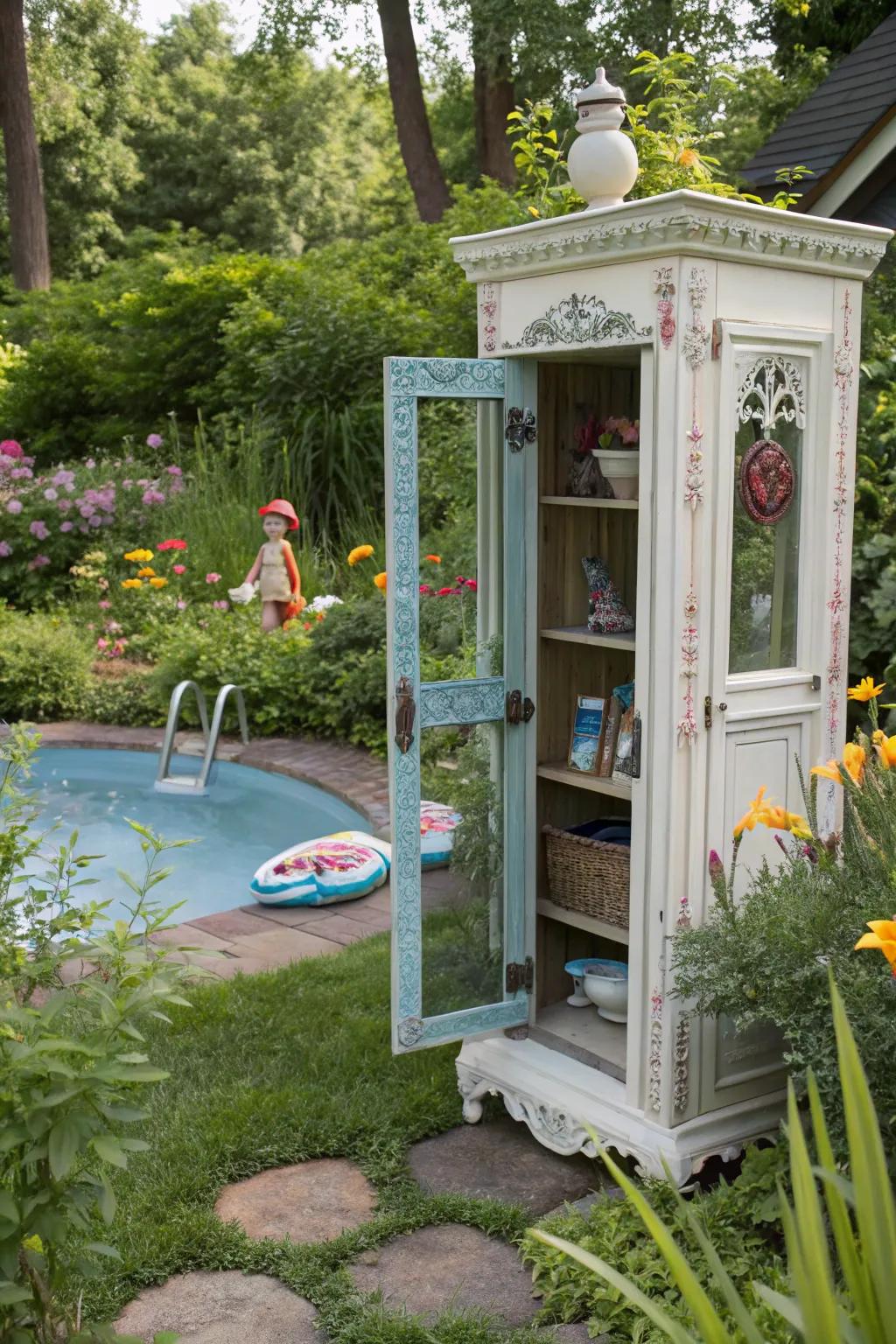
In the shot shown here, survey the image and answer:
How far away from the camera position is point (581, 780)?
3.50 m

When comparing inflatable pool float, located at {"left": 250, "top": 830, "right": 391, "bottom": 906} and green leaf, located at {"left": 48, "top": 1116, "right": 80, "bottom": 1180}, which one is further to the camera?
inflatable pool float, located at {"left": 250, "top": 830, "right": 391, "bottom": 906}

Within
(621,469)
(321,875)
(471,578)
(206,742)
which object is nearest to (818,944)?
(621,469)

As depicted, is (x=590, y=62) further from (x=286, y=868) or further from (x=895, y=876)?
(x=895, y=876)

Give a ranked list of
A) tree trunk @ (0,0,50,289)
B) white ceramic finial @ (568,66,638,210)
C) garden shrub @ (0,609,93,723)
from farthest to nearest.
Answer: tree trunk @ (0,0,50,289) < garden shrub @ (0,609,93,723) < white ceramic finial @ (568,66,638,210)

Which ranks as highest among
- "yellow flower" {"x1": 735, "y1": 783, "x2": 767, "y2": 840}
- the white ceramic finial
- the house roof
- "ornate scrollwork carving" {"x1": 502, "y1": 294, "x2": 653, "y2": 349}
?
the house roof

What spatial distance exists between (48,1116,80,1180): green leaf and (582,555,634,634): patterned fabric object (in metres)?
2.03

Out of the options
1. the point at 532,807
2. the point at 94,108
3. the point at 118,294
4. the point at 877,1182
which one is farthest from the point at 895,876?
the point at 94,108

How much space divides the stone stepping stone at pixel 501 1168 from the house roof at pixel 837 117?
552cm

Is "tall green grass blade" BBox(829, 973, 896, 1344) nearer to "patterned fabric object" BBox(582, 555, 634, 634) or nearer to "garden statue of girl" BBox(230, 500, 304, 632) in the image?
"patterned fabric object" BBox(582, 555, 634, 634)

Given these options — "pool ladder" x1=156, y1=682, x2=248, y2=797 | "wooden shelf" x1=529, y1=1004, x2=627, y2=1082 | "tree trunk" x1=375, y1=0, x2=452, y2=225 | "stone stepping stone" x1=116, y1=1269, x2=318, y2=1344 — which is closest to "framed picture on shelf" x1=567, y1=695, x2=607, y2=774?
"wooden shelf" x1=529, y1=1004, x2=627, y2=1082

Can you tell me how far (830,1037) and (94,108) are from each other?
22.9 meters

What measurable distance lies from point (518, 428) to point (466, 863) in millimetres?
1183

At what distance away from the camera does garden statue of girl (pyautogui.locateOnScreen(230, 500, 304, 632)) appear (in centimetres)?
900

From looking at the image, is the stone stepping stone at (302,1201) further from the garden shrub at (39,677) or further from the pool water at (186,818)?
the garden shrub at (39,677)
